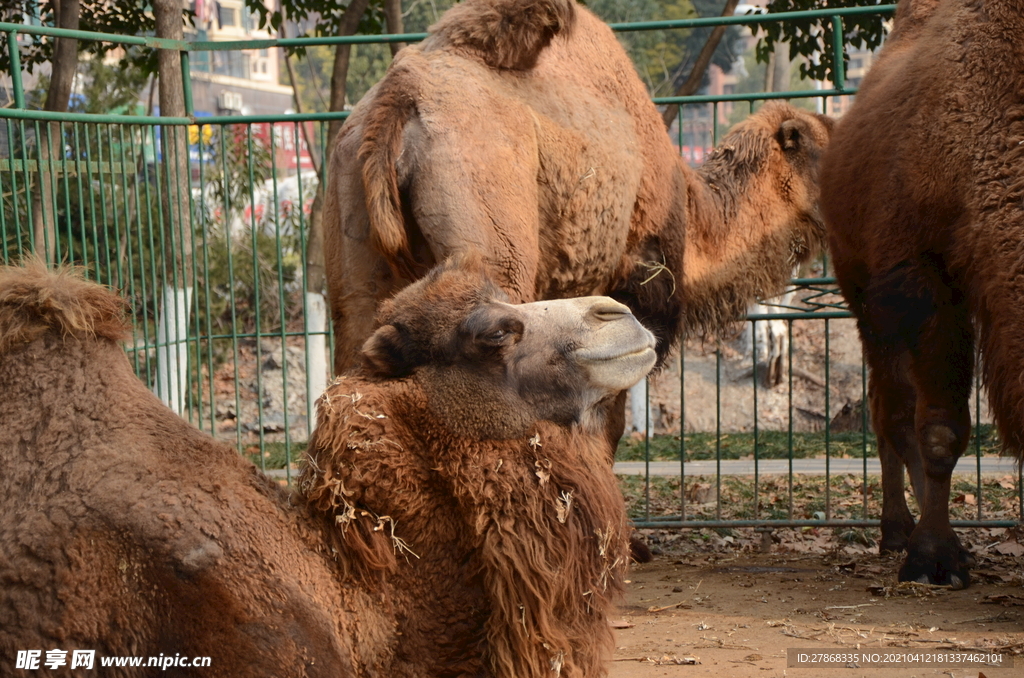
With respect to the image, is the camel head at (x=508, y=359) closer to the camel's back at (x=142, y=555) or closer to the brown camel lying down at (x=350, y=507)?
the brown camel lying down at (x=350, y=507)

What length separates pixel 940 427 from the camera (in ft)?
15.2

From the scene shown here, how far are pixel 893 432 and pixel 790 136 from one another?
1752 mm

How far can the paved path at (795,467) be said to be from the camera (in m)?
7.95

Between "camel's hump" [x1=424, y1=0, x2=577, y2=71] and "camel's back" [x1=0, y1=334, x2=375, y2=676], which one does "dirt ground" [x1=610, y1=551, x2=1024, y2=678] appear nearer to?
"camel's back" [x1=0, y1=334, x2=375, y2=676]

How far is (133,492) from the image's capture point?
2500 mm

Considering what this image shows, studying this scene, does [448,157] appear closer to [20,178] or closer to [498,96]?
[498,96]

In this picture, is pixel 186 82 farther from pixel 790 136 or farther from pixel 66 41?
pixel 790 136

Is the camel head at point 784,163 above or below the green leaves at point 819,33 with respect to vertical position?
below

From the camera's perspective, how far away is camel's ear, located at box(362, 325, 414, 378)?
2.74 meters

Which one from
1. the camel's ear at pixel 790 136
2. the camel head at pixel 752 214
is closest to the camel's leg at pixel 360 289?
the camel head at pixel 752 214

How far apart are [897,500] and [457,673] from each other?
3650mm

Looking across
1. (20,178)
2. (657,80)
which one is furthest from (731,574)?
(657,80)

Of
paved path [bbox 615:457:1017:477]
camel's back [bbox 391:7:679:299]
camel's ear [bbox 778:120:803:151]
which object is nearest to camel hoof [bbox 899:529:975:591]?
camel's back [bbox 391:7:679:299]

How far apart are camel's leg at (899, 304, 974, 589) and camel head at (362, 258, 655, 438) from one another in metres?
2.21
